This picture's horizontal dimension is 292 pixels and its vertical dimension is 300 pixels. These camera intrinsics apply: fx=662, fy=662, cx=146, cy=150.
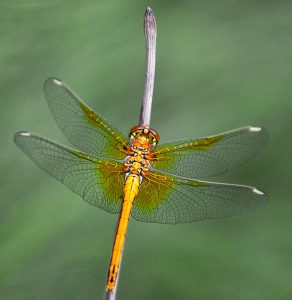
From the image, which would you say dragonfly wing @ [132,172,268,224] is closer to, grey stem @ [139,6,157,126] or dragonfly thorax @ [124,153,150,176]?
dragonfly thorax @ [124,153,150,176]

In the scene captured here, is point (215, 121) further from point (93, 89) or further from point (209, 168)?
point (93, 89)

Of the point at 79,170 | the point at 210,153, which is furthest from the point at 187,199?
the point at 79,170

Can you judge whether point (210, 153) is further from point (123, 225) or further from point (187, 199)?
point (123, 225)

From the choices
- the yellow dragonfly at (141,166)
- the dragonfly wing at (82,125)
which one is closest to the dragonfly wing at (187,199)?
the yellow dragonfly at (141,166)

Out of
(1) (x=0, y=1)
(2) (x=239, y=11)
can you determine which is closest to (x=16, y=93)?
(1) (x=0, y=1)

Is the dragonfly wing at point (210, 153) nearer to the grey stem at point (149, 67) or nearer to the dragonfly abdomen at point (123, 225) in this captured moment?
the dragonfly abdomen at point (123, 225)

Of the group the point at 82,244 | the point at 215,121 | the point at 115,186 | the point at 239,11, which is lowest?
the point at 82,244

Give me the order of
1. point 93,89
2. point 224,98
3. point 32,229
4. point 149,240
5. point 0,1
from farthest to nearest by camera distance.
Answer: point 0,1 → point 93,89 → point 224,98 → point 32,229 → point 149,240

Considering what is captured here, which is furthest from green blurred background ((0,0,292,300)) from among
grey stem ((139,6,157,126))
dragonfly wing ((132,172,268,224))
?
grey stem ((139,6,157,126))
